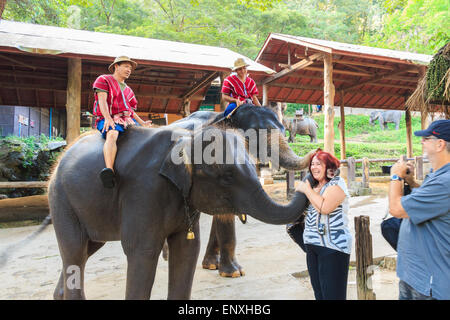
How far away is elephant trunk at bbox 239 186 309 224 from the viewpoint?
6.84 feet

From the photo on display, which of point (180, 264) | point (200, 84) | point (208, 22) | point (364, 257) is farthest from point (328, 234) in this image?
point (208, 22)

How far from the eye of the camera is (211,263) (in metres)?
4.63

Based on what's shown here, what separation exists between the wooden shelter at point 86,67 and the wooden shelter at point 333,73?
3.29ft

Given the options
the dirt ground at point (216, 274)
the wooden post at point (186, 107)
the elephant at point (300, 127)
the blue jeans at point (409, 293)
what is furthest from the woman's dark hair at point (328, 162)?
the elephant at point (300, 127)

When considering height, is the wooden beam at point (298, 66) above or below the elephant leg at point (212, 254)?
above

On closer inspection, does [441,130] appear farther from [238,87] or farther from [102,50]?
[102,50]

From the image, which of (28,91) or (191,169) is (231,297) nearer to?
(191,169)

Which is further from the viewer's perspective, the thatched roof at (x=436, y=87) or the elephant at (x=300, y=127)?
the elephant at (x=300, y=127)

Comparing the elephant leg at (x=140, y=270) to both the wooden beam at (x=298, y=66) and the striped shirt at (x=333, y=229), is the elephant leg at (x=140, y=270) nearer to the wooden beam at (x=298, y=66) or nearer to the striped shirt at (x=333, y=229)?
the striped shirt at (x=333, y=229)

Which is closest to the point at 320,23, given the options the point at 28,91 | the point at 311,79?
the point at 311,79

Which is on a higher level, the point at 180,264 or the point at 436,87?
the point at 436,87

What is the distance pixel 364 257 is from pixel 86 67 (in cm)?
806

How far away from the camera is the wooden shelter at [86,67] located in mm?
6727

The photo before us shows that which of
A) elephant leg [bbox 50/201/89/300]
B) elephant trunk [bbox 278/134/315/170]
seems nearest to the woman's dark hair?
elephant trunk [bbox 278/134/315/170]
